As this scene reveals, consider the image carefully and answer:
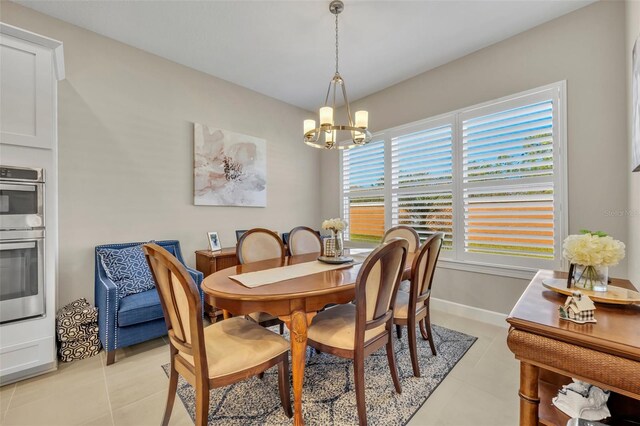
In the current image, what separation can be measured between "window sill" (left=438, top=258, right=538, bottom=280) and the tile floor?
0.80m

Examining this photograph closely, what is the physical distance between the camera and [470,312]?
3.09m

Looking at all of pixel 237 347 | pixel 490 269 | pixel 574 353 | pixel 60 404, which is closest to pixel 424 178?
pixel 490 269

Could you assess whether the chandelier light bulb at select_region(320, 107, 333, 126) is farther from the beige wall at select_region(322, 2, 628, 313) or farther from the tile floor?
the tile floor

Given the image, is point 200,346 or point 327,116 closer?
point 200,346

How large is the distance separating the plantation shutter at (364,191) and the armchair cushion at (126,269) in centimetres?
285

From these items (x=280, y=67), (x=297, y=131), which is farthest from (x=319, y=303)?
(x=297, y=131)

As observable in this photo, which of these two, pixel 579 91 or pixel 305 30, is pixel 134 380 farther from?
pixel 579 91

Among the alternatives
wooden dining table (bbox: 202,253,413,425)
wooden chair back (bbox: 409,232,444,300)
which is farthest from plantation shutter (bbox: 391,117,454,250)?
wooden dining table (bbox: 202,253,413,425)

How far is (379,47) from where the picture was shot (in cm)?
295

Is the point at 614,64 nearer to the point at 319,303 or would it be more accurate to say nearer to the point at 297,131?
the point at 319,303

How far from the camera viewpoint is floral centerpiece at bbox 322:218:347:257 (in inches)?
87.5

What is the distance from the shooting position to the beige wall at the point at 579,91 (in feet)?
7.39

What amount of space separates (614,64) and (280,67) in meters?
3.17

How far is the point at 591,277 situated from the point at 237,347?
69.4 inches
